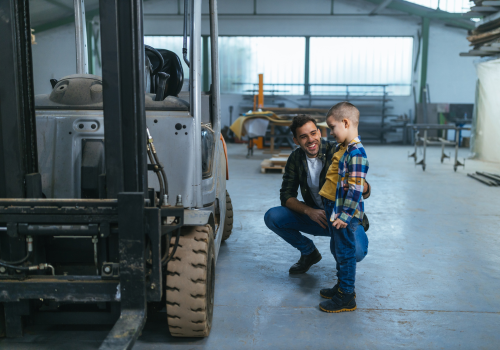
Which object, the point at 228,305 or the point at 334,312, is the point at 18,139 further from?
the point at 334,312

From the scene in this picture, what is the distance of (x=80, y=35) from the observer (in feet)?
11.6

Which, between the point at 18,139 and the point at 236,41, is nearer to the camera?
the point at 18,139

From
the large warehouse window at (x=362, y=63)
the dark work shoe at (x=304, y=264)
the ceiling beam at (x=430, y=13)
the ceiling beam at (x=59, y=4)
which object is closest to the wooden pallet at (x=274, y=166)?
the dark work shoe at (x=304, y=264)

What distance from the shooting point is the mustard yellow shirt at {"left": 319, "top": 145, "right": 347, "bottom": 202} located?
2.79m

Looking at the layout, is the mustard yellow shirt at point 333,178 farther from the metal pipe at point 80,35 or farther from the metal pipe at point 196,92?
the metal pipe at point 80,35

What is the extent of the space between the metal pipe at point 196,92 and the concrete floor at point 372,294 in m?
0.79

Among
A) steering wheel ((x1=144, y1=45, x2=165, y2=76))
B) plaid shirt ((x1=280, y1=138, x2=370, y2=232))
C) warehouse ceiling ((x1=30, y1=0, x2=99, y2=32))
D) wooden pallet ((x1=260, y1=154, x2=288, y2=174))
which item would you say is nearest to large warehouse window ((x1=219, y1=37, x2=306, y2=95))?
warehouse ceiling ((x1=30, y1=0, x2=99, y2=32))

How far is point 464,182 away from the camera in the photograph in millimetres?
8086

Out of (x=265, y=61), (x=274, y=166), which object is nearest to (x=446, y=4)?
(x=265, y=61)

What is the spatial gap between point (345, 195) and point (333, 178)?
0.59 feet

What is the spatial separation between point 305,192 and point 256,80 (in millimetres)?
15938

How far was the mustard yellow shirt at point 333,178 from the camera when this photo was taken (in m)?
2.79

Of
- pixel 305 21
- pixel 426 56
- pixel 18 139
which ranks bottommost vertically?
pixel 18 139

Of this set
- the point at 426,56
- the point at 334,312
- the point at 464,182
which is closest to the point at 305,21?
the point at 426,56
